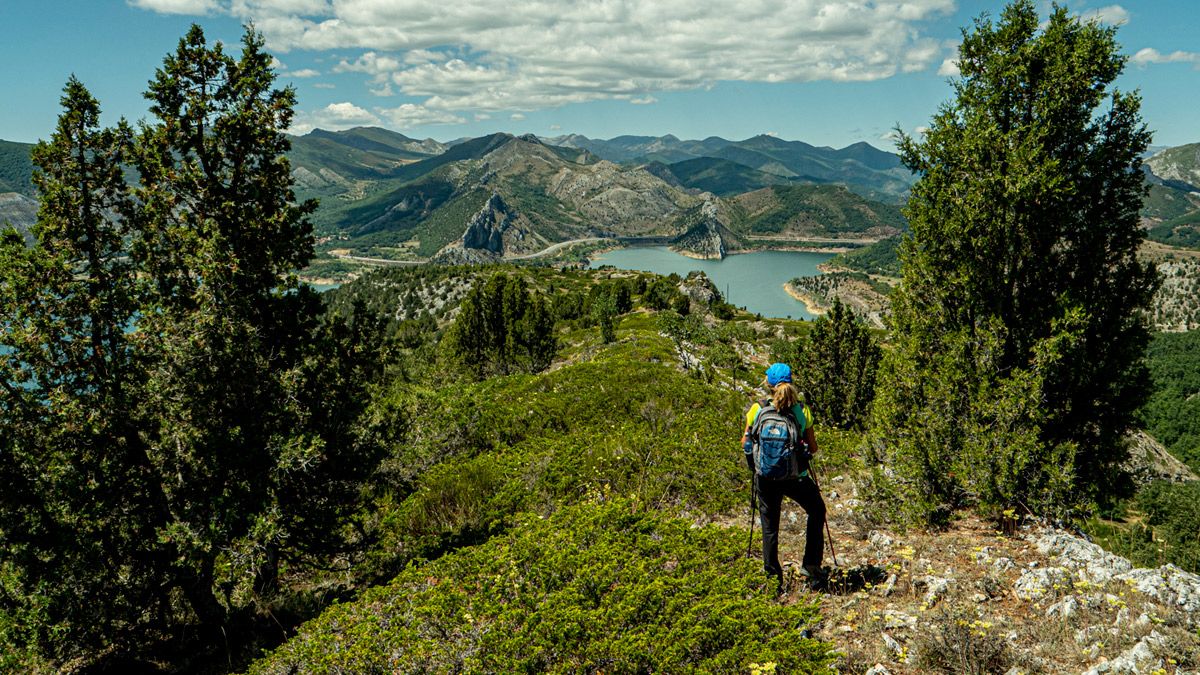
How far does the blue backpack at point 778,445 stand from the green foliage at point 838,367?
3099 cm

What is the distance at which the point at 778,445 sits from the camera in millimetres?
7324

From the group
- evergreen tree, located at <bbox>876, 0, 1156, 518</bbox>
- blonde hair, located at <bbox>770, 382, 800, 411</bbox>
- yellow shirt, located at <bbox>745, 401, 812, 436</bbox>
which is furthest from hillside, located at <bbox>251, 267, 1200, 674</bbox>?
blonde hair, located at <bbox>770, 382, 800, 411</bbox>

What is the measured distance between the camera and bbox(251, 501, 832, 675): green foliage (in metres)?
5.29

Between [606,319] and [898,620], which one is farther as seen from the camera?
[606,319]

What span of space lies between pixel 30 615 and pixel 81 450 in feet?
7.87

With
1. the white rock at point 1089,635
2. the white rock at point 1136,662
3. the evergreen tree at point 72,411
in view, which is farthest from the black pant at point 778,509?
the evergreen tree at point 72,411

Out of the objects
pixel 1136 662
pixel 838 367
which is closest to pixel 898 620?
pixel 1136 662

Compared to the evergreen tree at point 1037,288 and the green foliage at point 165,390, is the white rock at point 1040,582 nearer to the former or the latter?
the evergreen tree at point 1037,288

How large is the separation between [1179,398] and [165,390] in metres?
217

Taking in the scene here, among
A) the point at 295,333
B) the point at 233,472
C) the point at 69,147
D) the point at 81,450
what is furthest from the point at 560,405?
the point at 69,147

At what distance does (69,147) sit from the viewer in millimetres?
9266

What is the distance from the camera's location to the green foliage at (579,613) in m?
5.29

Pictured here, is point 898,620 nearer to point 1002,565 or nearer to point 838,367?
point 1002,565

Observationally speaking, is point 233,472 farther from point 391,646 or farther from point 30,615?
point 391,646
